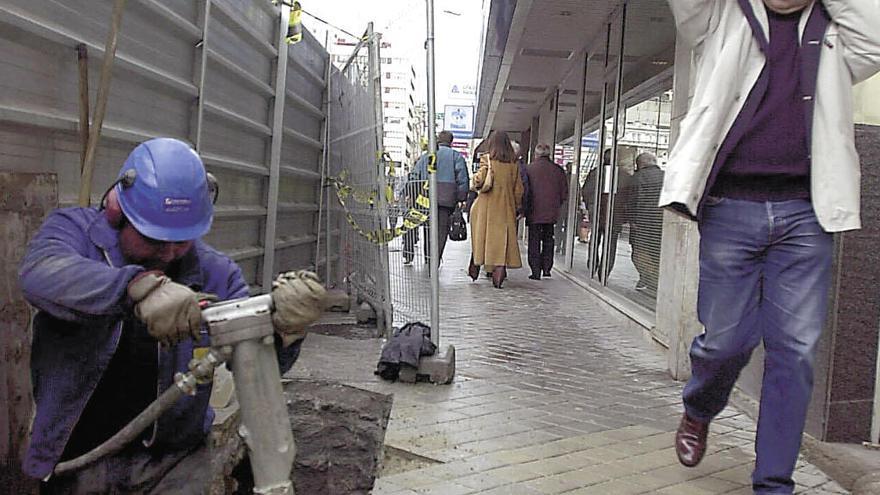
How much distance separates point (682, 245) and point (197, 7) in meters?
3.43

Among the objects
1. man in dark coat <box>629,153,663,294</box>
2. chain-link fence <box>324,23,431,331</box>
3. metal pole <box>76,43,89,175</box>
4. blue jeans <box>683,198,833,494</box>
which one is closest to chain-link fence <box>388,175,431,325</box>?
chain-link fence <box>324,23,431,331</box>

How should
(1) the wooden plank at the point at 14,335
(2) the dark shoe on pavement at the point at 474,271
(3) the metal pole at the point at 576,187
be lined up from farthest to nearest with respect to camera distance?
(3) the metal pole at the point at 576,187, (2) the dark shoe on pavement at the point at 474,271, (1) the wooden plank at the point at 14,335

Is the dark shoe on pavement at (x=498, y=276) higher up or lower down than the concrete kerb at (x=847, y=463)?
higher up

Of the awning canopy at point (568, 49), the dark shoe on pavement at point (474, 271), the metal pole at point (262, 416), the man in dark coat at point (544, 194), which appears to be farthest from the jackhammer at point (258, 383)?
the man in dark coat at point (544, 194)

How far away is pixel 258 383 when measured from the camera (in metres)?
1.57

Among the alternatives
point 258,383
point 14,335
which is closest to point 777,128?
point 258,383

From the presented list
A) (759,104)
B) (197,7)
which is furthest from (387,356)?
(759,104)

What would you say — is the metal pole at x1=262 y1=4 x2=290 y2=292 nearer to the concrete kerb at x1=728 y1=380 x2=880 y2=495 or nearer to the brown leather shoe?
the brown leather shoe

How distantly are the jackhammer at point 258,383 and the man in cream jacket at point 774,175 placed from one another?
1.75 m

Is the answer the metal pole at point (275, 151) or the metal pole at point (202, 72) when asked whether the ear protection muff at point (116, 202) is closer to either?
the metal pole at point (202, 72)

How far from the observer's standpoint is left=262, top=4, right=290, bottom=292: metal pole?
6562 millimetres

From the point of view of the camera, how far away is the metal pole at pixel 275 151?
21.5 ft

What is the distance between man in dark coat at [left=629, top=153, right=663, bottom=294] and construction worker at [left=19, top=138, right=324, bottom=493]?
546 cm

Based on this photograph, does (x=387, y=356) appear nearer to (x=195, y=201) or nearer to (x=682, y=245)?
(x=682, y=245)
